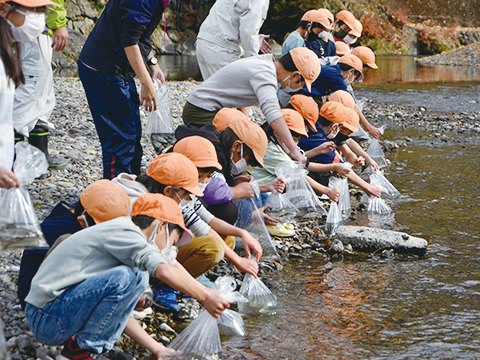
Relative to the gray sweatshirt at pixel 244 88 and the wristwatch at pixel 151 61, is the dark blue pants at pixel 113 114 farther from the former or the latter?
the gray sweatshirt at pixel 244 88

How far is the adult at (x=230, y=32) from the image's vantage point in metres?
4.51

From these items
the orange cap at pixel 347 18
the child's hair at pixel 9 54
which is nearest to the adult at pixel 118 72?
the child's hair at pixel 9 54

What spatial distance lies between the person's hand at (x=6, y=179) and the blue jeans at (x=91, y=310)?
18.6 inches

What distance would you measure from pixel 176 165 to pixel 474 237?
2747 millimetres

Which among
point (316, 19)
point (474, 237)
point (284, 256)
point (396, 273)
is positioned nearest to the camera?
point (396, 273)

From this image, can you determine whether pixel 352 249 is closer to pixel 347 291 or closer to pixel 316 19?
pixel 347 291

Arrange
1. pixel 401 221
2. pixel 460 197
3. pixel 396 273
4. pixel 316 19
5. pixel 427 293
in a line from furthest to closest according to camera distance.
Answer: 1. pixel 316 19
2. pixel 460 197
3. pixel 401 221
4. pixel 396 273
5. pixel 427 293

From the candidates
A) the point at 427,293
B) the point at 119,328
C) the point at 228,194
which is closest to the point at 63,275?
the point at 119,328

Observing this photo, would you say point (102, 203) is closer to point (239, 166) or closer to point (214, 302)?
point (214, 302)

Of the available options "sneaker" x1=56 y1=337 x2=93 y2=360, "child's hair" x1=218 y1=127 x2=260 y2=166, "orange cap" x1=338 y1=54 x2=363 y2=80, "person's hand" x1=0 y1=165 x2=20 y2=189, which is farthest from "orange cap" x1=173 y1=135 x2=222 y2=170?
"orange cap" x1=338 y1=54 x2=363 y2=80

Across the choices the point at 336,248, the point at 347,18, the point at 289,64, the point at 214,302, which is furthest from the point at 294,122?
the point at 347,18

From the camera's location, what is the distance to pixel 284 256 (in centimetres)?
380

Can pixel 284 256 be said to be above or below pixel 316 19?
below

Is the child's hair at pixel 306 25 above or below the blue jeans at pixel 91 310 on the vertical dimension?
above
